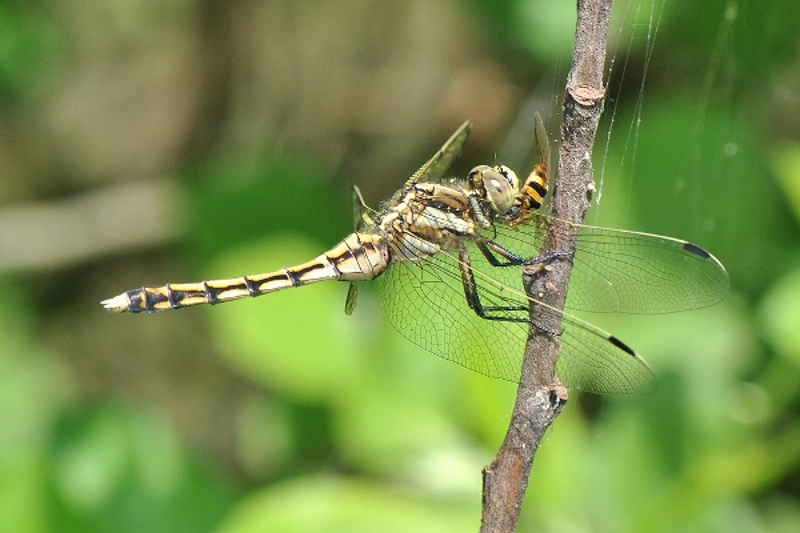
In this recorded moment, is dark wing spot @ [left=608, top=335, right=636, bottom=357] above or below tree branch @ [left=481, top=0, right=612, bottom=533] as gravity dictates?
below

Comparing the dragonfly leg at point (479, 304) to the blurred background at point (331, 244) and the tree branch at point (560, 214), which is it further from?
the tree branch at point (560, 214)

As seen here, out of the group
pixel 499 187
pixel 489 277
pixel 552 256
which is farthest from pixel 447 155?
pixel 552 256

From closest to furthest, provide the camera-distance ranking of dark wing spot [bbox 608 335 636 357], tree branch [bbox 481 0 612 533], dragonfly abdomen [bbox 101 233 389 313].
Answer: tree branch [bbox 481 0 612 533]
dark wing spot [bbox 608 335 636 357]
dragonfly abdomen [bbox 101 233 389 313]

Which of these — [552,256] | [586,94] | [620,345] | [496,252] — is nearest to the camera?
[586,94]

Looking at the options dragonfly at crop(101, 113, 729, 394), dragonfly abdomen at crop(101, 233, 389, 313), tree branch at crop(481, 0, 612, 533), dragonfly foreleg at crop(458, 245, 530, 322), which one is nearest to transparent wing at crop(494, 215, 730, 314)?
dragonfly at crop(101, 113, 729, 394)

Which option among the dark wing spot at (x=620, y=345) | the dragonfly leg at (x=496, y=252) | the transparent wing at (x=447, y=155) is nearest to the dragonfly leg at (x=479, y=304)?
the dragonfly leg at (x=496, y=252)

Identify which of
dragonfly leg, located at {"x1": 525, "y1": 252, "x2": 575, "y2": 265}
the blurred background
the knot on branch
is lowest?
the blurred background

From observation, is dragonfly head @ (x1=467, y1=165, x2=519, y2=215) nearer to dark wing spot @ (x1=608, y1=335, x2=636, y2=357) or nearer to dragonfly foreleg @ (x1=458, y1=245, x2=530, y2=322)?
dragonfly foreleg @ (x1=458, y1=245, x2=530, y2=322)

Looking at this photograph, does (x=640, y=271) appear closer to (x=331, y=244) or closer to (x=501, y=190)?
(x=501, y=190)

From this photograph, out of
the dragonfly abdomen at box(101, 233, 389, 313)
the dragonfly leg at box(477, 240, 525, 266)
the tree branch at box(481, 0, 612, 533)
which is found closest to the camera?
the tree branch at box(481, 0, 612, 533)

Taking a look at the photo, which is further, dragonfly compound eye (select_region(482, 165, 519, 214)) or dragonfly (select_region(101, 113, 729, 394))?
dragonfly compound eye (select_region(482, 165, 519, 214))
